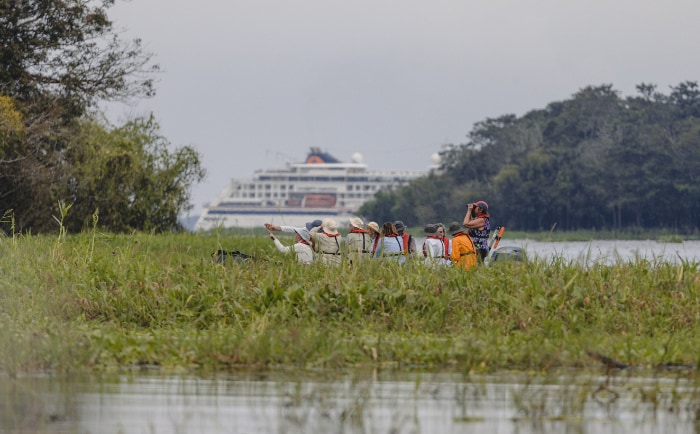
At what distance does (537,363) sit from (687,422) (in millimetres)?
2606

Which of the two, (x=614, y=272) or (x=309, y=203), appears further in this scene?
(x=309, y=203)

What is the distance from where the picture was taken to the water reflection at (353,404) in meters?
8.52

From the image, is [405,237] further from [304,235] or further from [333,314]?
[333,314]

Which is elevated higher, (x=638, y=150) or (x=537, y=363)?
(x=638, y=150)

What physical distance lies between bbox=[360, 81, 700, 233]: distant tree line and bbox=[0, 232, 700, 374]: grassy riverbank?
262 feet

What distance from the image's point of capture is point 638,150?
97.2 metres

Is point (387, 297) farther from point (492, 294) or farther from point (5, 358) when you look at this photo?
point (5, 358)

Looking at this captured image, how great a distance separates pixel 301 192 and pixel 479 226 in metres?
151

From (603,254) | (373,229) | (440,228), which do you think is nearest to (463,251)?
(373,229)

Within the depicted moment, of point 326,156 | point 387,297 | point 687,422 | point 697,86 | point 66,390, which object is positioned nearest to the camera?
point 687,422

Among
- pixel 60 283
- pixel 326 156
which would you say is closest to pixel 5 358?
pixel 60 283

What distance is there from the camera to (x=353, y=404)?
9.13 metres

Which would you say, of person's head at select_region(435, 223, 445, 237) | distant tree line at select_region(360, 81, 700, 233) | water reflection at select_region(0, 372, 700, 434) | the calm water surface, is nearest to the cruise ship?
distant tree line at select_region(360, 81, 700, 233)

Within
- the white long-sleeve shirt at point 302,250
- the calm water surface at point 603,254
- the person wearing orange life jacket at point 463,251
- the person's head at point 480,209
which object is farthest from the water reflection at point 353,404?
the person's head at point 480,209
